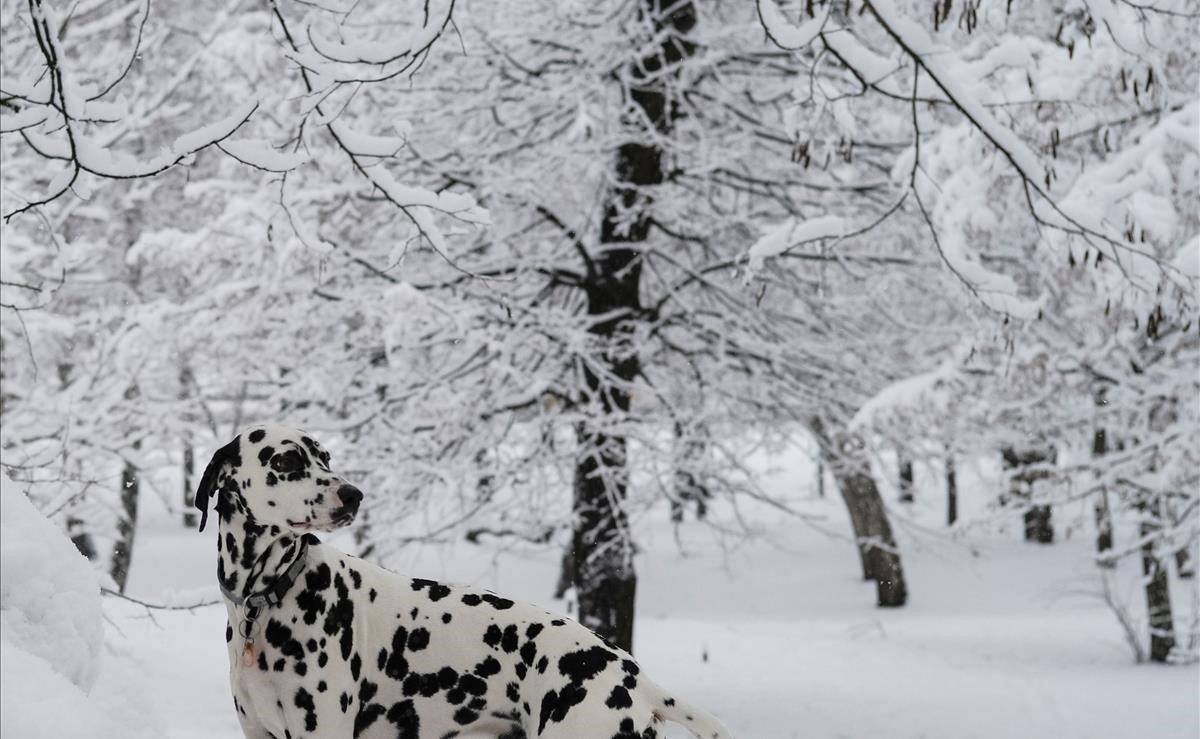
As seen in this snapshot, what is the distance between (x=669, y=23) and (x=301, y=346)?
4.20m

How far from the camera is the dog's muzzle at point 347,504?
3.21m

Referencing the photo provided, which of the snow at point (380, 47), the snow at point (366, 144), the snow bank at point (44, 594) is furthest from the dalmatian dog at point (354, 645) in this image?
the snow at point (380, 47)

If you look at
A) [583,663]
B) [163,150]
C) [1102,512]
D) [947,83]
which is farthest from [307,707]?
[1102,512]

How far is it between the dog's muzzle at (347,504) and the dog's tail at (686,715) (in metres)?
1.01

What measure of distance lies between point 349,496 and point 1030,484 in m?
11.8

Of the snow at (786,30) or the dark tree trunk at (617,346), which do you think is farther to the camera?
the dark tree trunk at (617,346)

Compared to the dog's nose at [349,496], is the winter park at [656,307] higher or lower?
higher

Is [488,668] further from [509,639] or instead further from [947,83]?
[947,83]

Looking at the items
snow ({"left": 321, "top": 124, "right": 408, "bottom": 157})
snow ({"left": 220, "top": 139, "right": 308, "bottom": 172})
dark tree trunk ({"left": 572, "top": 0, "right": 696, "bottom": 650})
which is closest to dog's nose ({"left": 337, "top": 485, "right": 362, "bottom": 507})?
snow ({"left": 220, "top": 139, "right": 308, "bottom": 172})

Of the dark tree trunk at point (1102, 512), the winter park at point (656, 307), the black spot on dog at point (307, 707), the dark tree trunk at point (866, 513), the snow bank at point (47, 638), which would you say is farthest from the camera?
the dark tree trunk at point (1102, 512)

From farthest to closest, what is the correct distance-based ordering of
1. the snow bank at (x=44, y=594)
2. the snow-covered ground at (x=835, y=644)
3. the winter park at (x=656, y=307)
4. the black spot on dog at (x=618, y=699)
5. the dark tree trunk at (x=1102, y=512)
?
1. the dark tree trunk at (x=1102, y=512)
2. the snow-covered ground at (x=835, y=644)
3. the winter park at (x=656, y=307)
4. the black spot on dog at (x=618, y=699)
5. the snow bank at (x=44, y=594)

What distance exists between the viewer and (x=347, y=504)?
10.6 ft

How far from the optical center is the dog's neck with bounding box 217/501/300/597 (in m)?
3.30

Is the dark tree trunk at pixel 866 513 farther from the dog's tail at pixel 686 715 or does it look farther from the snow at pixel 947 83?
the dog's tail at pixel 686 715
